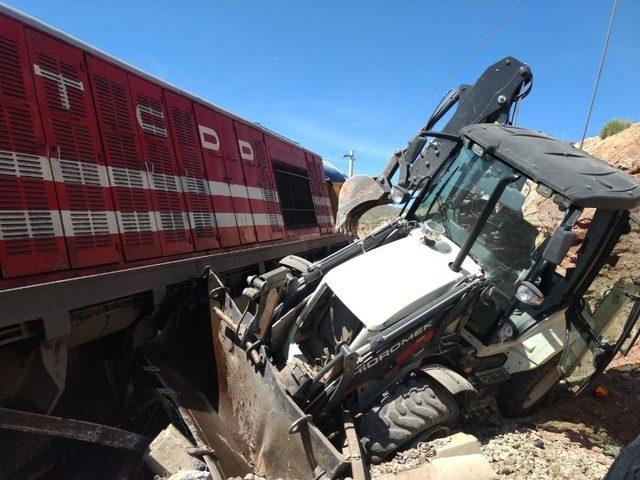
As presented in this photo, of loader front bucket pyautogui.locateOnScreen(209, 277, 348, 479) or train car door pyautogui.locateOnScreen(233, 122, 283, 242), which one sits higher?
train car door pyautogui.locateOnScreen(233, 122, 283, 242)

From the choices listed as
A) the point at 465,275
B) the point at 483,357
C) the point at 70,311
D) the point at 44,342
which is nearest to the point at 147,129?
the point at 70,311

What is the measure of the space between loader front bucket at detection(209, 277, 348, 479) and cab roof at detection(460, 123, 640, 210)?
9.48 feet

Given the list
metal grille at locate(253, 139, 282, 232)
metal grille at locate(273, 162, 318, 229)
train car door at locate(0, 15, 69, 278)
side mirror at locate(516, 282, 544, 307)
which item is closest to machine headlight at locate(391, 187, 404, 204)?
side mirror at locate(516, 282, 544, 307)

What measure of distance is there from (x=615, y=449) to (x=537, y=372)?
995 mm

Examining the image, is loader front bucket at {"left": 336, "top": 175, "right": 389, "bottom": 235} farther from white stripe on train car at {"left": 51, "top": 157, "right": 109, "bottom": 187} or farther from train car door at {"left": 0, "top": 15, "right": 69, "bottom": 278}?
train car door at {"left": 0, "top": 15, "right": 69, "bottom": 278}

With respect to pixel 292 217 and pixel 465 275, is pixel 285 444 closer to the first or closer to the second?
pixel 465 275

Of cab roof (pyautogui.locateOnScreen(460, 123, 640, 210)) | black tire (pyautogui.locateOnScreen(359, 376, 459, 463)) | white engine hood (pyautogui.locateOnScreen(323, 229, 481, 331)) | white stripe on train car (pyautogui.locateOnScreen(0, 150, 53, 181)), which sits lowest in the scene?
black tire (pyautogui.locateOnScreen(359, 376, 459, 463))

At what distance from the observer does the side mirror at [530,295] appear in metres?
3.91

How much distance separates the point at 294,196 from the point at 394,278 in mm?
5830

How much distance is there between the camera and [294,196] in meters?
9.75

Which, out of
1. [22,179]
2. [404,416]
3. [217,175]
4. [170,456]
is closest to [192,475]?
[170,456]

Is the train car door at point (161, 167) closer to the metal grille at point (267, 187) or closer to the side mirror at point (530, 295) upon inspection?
the metal grille at point (267, 187)

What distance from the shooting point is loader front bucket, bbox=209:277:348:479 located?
126 inches

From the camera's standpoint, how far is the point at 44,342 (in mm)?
3502
